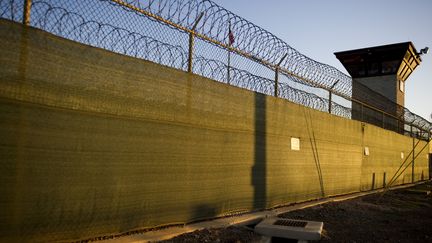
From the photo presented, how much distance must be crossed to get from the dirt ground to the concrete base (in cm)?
14

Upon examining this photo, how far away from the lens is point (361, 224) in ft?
23.2

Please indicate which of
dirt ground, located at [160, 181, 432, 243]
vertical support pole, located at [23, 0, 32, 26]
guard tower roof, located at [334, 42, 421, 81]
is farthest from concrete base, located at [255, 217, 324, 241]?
guard tower roof, located at [334, 42, 421, 81]

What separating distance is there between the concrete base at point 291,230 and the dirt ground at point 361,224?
14 cm

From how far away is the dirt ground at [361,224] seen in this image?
534 cm

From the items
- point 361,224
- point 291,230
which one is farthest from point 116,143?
point 361,224

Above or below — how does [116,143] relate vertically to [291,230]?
above

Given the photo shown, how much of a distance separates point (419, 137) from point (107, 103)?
23.0 m

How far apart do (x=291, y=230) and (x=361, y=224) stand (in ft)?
7.21

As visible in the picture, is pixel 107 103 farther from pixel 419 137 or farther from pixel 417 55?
pixel 417 55

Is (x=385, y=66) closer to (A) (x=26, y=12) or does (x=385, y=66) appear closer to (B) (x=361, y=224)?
(B) (x=361, y=224)

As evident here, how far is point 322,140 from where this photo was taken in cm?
979

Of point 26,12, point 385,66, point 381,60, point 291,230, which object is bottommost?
point 291,230

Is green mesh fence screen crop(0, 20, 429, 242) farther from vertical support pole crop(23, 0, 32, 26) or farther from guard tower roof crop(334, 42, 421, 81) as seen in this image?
guard tower roof crop(334, 42, 421, 81)

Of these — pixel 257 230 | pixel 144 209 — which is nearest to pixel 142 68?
pixel 144 209
